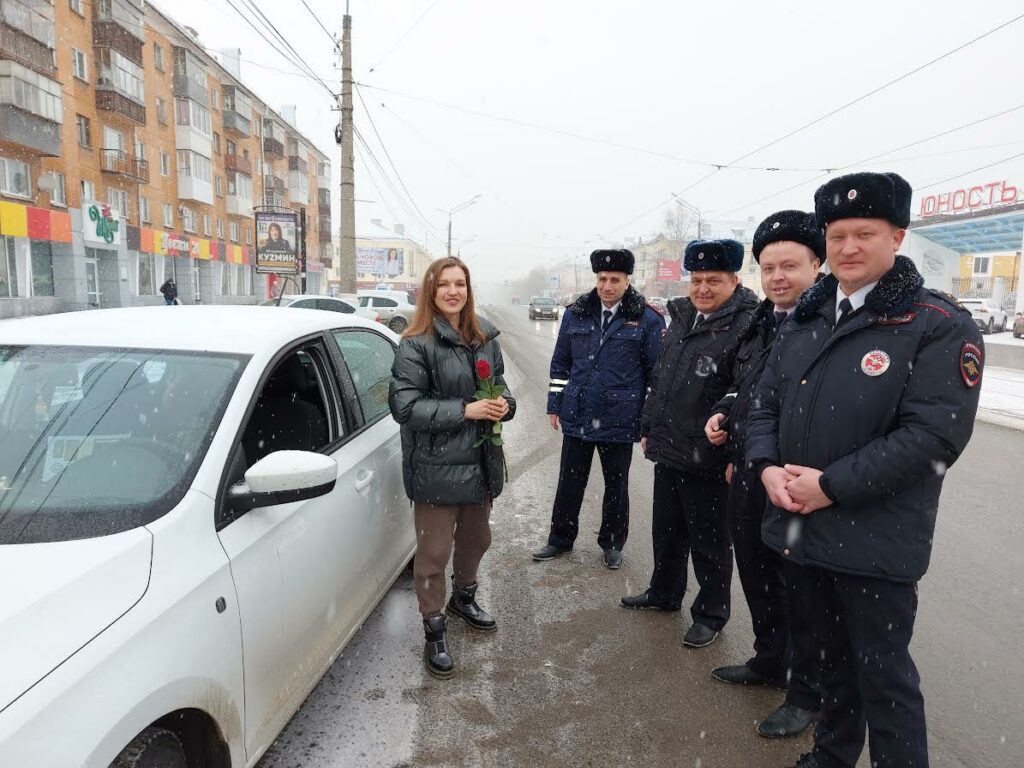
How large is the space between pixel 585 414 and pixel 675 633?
52.9 inches

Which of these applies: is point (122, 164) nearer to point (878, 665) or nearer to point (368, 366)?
point (368, 366)

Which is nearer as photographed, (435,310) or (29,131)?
(435,310)

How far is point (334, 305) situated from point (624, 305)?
1538 cm

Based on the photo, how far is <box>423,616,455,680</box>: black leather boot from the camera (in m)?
2.92

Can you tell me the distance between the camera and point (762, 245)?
2.76m

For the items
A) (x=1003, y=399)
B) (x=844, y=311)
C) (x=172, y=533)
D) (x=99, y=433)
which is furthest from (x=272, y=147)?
(x=844, y=311)

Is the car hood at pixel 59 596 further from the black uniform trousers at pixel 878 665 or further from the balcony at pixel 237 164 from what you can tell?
the balcony at pixel 237 164

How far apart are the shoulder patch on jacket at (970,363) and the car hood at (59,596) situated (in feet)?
7.08

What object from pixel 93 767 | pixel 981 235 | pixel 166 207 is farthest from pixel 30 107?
pixel 981 235

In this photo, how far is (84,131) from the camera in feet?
88.0

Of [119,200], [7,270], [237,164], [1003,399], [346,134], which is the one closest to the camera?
[1003,399]

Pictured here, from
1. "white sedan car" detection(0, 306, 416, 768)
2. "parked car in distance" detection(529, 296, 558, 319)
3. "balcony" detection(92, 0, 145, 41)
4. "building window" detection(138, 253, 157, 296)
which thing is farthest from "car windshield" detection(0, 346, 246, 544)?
"parked car in distance" detection(529, 296, 558, 319)

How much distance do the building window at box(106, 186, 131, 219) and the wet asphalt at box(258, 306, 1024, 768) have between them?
101 ft

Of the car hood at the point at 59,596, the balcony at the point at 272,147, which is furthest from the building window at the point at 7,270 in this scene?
→ the balcony at the point at 272,147
